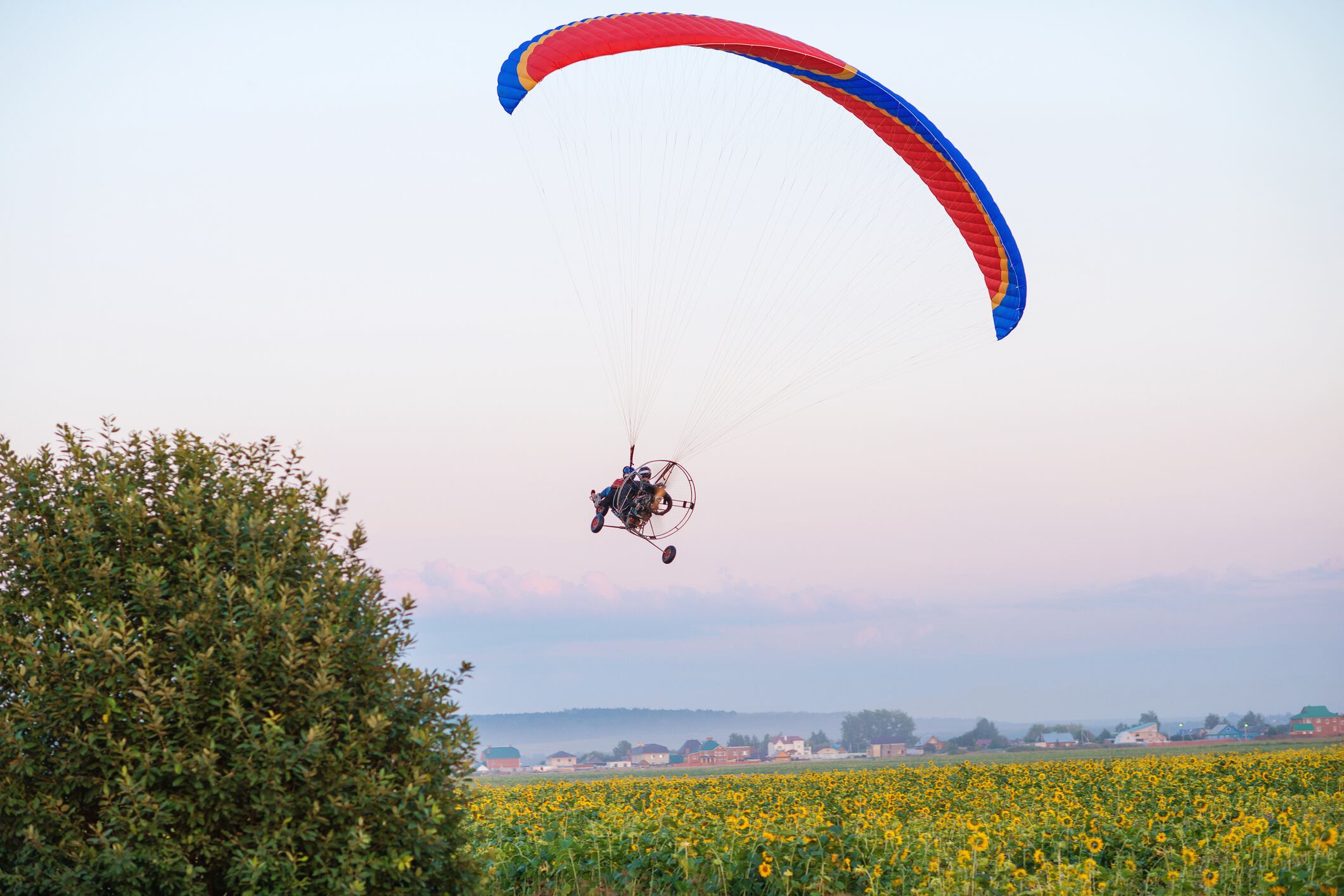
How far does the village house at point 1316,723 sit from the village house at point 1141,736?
1103cm

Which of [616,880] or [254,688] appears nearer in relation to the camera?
[254,688]

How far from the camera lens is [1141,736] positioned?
9525 cm

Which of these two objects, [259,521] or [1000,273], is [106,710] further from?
[1000,273]

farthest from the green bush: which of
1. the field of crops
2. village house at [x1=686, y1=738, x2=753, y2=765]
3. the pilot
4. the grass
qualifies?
village house at [x1=686, y1=738, x2=753, y2=765]

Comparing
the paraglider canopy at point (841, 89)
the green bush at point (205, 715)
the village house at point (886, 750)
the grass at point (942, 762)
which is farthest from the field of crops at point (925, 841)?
the village house at point (886, 750)

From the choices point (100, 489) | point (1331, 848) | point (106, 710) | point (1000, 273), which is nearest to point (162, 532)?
point (100, 489)

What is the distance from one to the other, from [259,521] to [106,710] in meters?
1.70

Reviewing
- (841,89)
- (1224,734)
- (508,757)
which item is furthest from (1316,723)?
(841,89)

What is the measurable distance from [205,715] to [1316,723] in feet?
362

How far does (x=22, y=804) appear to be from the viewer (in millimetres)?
7578

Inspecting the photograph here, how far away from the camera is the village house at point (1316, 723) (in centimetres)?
9381

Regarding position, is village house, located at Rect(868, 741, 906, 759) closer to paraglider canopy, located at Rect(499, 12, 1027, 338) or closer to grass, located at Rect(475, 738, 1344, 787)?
grass, located at Rect(475, 738, 1344, 787)

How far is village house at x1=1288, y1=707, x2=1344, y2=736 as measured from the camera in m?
93.8

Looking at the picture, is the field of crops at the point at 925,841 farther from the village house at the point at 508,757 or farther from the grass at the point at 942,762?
the village house at the point at 508,757
